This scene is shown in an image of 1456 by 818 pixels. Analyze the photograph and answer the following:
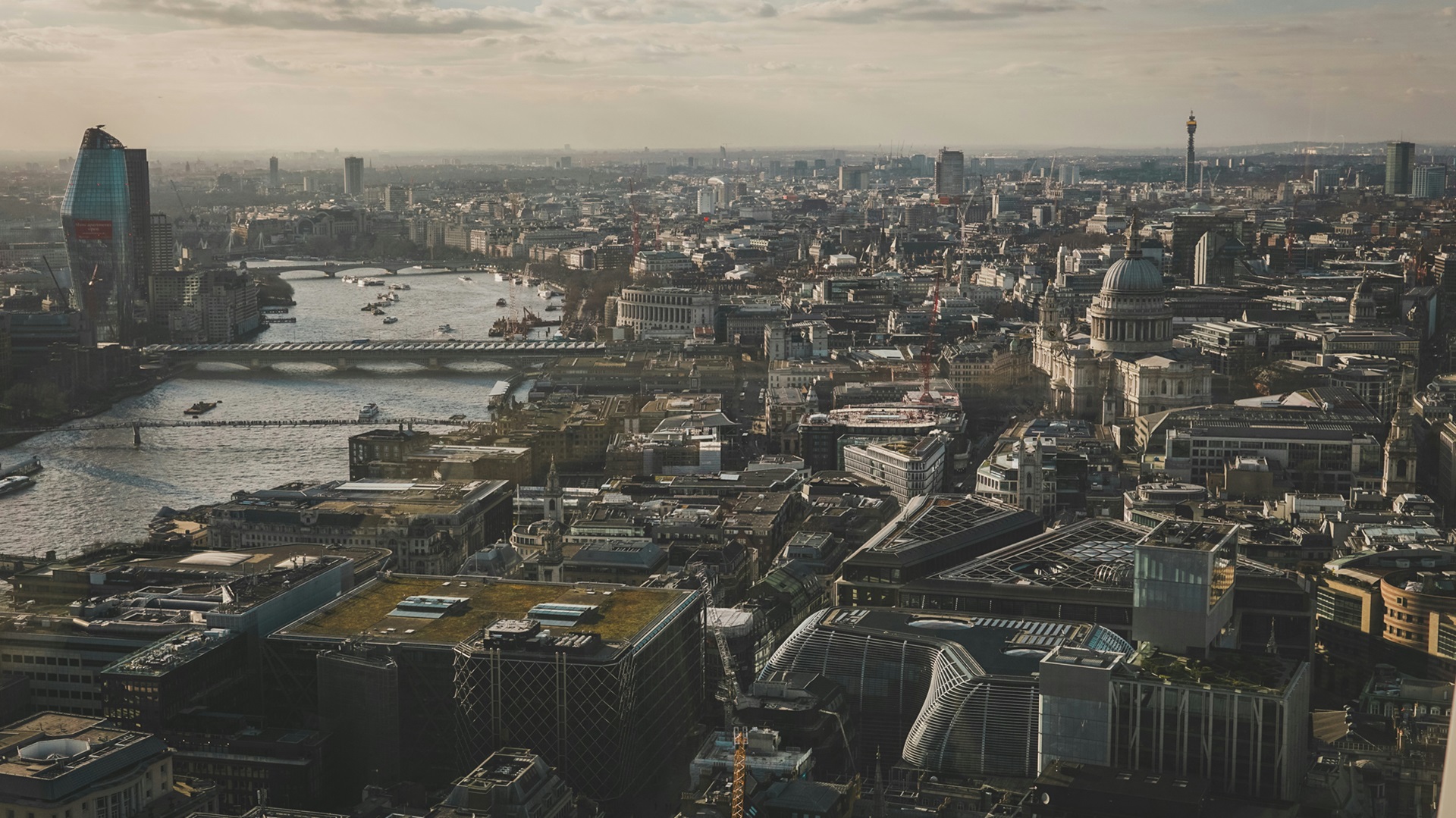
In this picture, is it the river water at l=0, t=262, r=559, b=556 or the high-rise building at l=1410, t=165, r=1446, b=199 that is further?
the high-rise building at l=1410, t=165, r=1446, b=199

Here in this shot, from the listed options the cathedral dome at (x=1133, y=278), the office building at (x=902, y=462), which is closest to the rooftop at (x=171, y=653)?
the office building at (x=902, y=462)

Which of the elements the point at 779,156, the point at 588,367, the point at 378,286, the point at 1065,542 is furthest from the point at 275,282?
the point at 779,156

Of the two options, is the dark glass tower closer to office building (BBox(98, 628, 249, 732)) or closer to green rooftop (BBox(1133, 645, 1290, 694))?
office building (BBox(98, 628, 249, 732))

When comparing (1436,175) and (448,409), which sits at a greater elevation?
(1436,175)

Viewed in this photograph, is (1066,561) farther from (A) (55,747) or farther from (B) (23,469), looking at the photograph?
(B) (23,469)

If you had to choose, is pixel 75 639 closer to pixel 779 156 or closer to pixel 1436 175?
pixel 1436 175

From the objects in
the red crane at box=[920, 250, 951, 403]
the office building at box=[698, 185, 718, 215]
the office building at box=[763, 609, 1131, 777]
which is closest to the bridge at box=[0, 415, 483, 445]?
the red crane at box=[920, 250, 951, 403]
